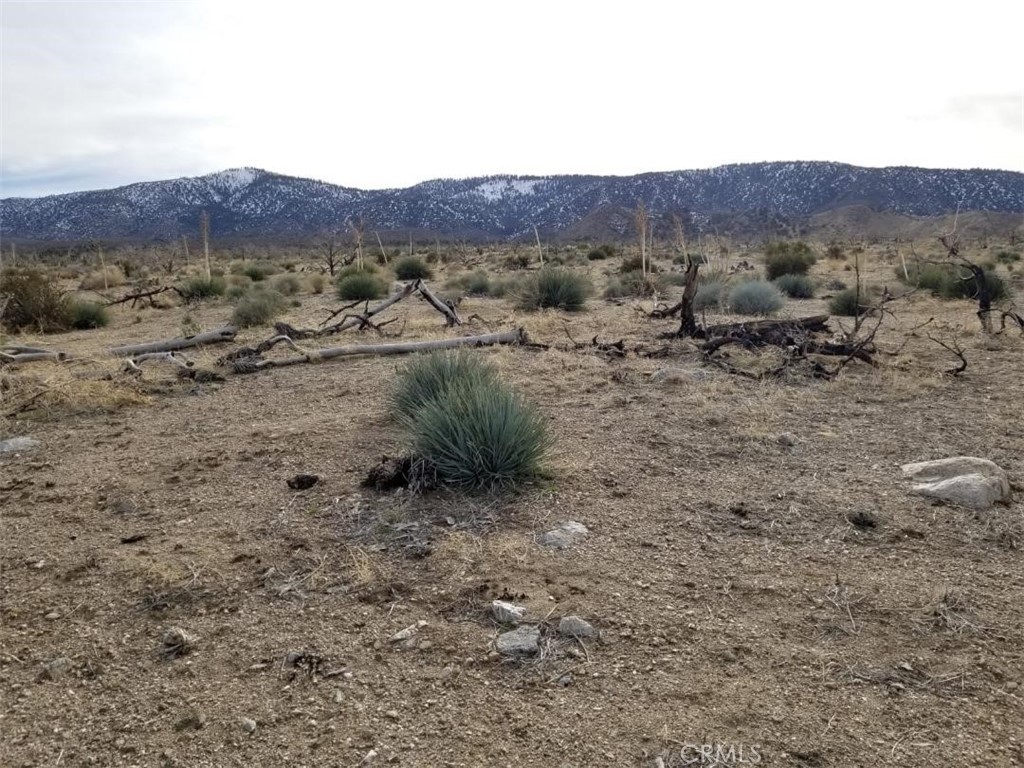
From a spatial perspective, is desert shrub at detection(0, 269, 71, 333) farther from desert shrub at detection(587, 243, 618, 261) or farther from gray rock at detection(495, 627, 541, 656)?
desert shrub at detection(587, 243, 618, 261)

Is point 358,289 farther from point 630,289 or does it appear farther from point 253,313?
point 630,289

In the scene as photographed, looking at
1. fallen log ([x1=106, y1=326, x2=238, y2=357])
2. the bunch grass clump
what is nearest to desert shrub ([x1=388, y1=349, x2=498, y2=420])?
the bunch grass clump

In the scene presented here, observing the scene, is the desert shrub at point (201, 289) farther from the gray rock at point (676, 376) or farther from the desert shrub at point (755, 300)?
the gray rock at point (676, 376)

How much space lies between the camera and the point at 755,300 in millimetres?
15477

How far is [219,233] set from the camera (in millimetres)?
99750

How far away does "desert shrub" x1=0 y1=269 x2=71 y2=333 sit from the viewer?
15312 millimetres

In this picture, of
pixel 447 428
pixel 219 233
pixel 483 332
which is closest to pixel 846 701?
pixel 447 428

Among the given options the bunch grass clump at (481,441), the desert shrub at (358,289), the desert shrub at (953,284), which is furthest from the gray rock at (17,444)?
the desert shrub at (953,284)

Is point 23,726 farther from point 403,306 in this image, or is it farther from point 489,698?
point 403,306

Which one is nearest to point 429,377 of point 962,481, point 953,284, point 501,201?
point 962,481

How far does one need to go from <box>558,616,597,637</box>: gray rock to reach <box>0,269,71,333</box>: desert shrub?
1519cm

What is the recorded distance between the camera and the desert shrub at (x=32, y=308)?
15.3 meters

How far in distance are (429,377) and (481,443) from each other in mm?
1888

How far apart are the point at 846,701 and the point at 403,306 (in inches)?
632
